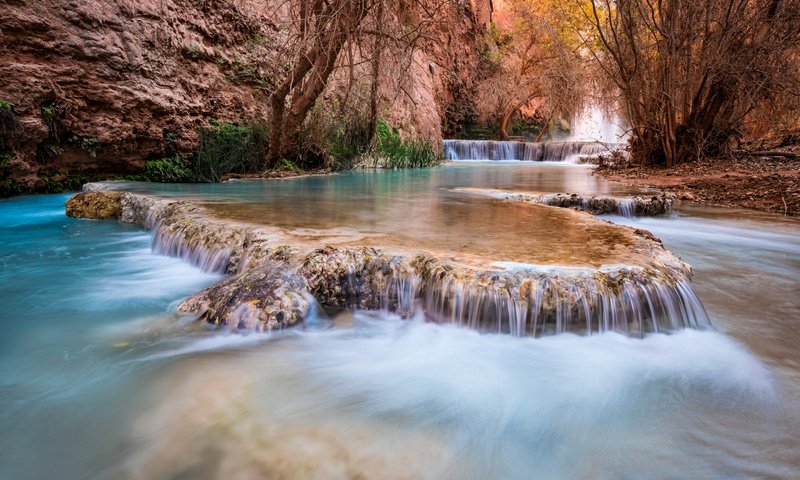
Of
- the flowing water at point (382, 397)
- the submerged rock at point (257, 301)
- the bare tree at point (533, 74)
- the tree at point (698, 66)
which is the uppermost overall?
the bare tree at point (533, 74)

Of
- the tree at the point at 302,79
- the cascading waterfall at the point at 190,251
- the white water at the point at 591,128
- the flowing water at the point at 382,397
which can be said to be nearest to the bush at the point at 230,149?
the tree at the point at 302,79

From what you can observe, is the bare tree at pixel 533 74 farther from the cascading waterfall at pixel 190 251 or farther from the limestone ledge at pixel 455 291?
the limestone ledge at pixel 455 291

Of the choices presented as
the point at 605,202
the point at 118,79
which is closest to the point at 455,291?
the point at 605,202

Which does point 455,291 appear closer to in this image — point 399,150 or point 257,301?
point 257,301

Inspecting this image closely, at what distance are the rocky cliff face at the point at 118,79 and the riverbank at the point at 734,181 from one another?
4220 millimetres

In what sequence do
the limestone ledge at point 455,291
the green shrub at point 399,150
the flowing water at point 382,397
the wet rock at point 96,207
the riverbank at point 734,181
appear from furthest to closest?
the green shrub at point 399,150 → the riverbank at point 734,181 → the wet rock at point 96,207 → the limestone ledge at point 455,291 → the flowing water at point 382,397

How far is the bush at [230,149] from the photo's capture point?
7.76 meters

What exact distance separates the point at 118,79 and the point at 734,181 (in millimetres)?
9349

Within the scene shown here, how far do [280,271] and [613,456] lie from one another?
162 centimetres

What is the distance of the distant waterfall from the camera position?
18.8m

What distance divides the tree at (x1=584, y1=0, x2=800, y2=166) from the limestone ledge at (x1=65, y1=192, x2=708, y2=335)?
7.26 meters

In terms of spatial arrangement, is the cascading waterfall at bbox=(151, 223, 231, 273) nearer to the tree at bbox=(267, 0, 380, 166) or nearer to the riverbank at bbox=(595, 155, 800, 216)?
the tree at bbox=(267, 0, 380, 166)

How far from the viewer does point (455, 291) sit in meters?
2.17

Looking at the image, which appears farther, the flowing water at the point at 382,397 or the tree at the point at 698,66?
the tree at the point at 698,66
